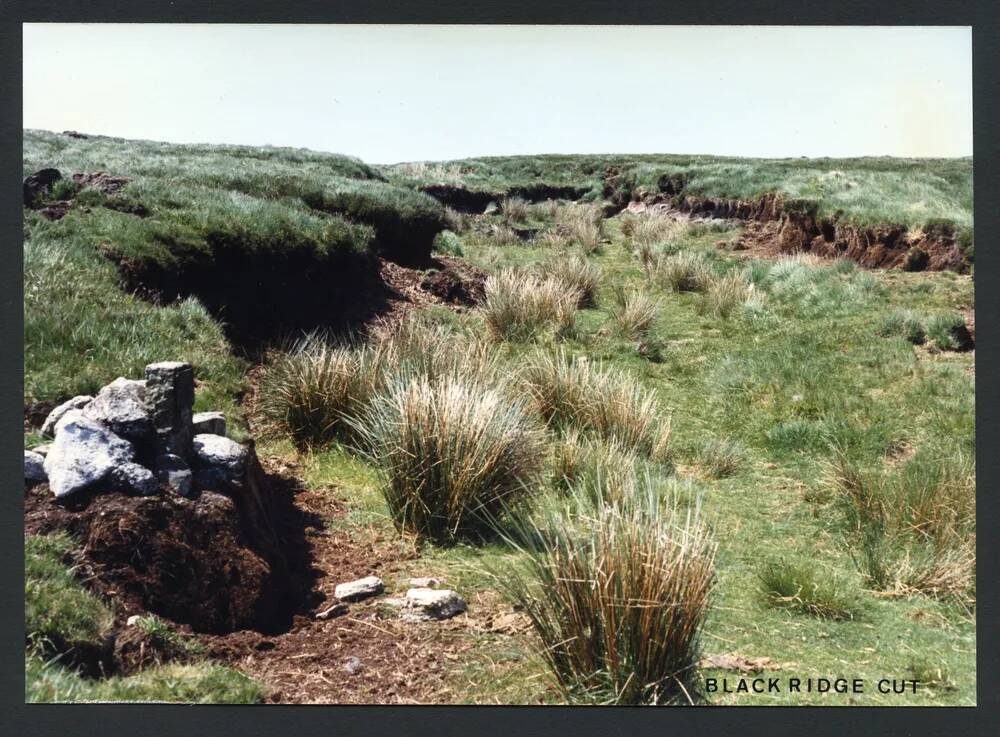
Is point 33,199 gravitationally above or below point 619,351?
above

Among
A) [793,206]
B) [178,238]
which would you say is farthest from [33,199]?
[793,206]

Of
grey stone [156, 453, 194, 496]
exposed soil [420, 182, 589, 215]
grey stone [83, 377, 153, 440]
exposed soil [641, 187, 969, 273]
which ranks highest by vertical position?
exposed soil [420, 182, 589, 215]

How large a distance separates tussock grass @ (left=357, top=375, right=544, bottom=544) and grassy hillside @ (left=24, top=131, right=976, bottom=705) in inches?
0.7

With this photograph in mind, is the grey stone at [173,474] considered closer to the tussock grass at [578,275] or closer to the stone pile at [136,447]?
the stone pile at [136,447]

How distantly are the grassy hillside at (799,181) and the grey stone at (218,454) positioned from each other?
6875 mm

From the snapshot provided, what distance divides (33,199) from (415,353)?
329cm

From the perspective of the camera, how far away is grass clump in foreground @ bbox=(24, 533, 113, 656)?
343 cm

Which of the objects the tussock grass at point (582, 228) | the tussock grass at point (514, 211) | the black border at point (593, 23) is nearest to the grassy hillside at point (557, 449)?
the black border at point (593, 23)

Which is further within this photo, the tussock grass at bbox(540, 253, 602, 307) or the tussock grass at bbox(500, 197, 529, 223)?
the tussock grass at bbox(500, 197, 529, 223)

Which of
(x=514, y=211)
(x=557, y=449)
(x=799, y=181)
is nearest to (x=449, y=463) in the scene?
(x=557, y=449)

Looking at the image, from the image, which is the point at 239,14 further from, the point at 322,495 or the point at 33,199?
the point at 33,199

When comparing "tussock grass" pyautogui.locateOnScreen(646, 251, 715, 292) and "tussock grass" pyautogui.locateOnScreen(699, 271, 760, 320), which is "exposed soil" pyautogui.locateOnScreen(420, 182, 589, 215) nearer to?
"tussock grass" pyautogui.locateOnScreen(646, 251, 715, 292)

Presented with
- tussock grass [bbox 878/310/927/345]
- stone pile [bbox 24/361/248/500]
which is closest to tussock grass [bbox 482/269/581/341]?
tussock grass [bbox 878/310/927/345]

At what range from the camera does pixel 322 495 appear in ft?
17.7
